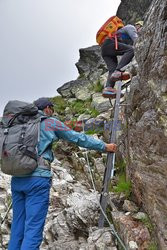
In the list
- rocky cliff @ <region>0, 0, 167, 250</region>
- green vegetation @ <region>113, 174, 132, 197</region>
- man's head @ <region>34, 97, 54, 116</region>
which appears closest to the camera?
rocky cliff @ <region>0, 0, 167, 250</region>

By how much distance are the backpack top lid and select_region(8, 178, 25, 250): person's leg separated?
1272 millimetres

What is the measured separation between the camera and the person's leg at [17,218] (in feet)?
22.1

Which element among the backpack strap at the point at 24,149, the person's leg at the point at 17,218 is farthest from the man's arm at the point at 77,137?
the person's leg at the point at 17,218

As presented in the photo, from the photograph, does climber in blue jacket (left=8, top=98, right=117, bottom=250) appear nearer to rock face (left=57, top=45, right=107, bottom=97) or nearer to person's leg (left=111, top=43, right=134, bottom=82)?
person's leg (left=111, top=43, right=134, bottom=82)

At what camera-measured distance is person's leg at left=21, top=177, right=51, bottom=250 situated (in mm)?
6330

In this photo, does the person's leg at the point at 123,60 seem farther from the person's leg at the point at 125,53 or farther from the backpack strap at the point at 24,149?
the backpack strap at the point at 24,149

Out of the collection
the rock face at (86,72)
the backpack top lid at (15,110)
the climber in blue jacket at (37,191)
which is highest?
the backpack top lid at (15,110)

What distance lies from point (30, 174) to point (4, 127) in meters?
1.07

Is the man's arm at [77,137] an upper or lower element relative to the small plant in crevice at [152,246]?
upper

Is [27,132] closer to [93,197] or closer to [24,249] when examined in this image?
[24,249]

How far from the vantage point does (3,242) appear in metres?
9.20

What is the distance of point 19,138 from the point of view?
20.7 feet

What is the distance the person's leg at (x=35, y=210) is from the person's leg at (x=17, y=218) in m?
0.32

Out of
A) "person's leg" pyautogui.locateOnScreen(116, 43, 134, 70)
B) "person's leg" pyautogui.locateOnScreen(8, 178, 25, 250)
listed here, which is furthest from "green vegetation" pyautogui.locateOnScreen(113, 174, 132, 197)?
"person's leg" pyautogui.locateOnScreen(116, 43, 134, 70)
